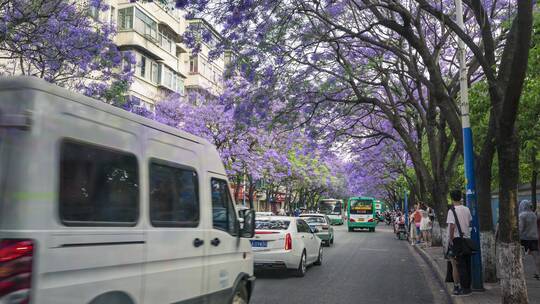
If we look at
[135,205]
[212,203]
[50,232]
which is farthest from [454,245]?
[50,232]

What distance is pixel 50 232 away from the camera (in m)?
3.25

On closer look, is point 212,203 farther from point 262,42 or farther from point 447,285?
point 262,42

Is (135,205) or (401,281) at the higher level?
(135,205)

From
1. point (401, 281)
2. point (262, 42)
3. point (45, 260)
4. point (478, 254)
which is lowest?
point (401, 281)

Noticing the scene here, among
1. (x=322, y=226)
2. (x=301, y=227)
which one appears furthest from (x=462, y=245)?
(x=322, y=226)

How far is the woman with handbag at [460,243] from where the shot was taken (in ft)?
27.8

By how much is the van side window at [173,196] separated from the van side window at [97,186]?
0.95 ft

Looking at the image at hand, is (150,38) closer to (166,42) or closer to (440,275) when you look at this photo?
(166,42)

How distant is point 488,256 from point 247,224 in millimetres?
6044

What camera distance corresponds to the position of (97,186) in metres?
3.78

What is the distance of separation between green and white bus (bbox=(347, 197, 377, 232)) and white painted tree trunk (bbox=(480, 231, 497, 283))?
3069 cm

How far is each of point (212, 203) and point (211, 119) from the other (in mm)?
21530

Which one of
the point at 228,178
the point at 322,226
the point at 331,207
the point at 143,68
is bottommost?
the point at 322,226

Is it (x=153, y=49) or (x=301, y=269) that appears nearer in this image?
(x=301, y=269)
